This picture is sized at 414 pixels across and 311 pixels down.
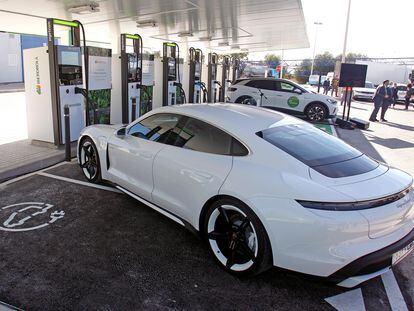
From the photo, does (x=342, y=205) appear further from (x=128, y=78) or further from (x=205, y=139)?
(x=128, y=78)

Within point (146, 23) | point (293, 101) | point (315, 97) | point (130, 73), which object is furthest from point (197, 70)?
point (130, 73)

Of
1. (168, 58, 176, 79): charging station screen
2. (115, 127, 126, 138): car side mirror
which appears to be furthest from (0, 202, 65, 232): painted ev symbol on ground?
(168, 58, 176, 79): charging station screen

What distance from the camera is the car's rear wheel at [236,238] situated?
294 cm

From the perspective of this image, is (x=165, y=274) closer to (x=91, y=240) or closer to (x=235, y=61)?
(x=91, y=240)

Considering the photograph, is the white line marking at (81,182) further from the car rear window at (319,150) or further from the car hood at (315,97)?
the car hood at (315,97)

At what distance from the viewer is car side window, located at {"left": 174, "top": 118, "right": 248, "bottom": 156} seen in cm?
341

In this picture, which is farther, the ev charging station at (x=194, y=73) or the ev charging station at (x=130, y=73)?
the ev charging station at (x=194, y=73)

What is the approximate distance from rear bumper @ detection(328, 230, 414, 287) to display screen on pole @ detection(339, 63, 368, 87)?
1069 cm

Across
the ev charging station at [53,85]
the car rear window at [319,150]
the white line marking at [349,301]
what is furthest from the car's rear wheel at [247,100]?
the white line marking at [349,301]

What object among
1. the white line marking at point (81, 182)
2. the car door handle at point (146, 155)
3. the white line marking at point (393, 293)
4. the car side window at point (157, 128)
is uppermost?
the car side window at point (157, 128)

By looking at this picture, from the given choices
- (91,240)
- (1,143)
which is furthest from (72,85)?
(91,240)

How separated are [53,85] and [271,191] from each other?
5.49m

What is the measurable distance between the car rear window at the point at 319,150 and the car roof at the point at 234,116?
14cm

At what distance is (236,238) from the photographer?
125 inches
